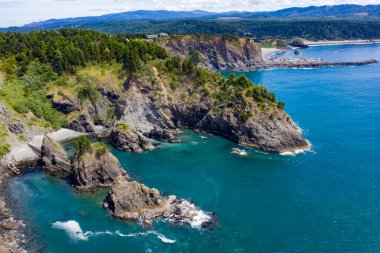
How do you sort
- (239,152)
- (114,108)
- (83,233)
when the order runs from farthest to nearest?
(114,108) → (239,152) → (83,233)

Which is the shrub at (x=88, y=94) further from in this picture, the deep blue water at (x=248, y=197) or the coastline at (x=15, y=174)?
the deep blue water at (x=248, y=197)

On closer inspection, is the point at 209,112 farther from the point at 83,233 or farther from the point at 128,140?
the point at 83,233

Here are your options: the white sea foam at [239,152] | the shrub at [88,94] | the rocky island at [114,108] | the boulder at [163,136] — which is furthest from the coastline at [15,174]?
the white sea foam at [239,152]

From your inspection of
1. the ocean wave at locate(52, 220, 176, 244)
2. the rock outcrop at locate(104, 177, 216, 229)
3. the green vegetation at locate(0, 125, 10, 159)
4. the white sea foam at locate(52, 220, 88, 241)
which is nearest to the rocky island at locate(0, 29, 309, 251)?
the green vegetation at locate(0, 125, 10, 159)

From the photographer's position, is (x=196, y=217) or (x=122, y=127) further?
(x=122, y=127)

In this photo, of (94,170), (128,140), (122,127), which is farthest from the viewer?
(122,127)

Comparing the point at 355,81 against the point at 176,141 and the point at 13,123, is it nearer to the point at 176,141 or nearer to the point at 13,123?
the point at 176,141

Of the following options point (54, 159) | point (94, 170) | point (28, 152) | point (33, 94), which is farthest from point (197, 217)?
point (33, 94)

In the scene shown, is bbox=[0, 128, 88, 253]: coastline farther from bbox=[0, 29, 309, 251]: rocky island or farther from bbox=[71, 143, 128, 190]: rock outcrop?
bbox=[71, 143, 128, 190]: rock outcrop
